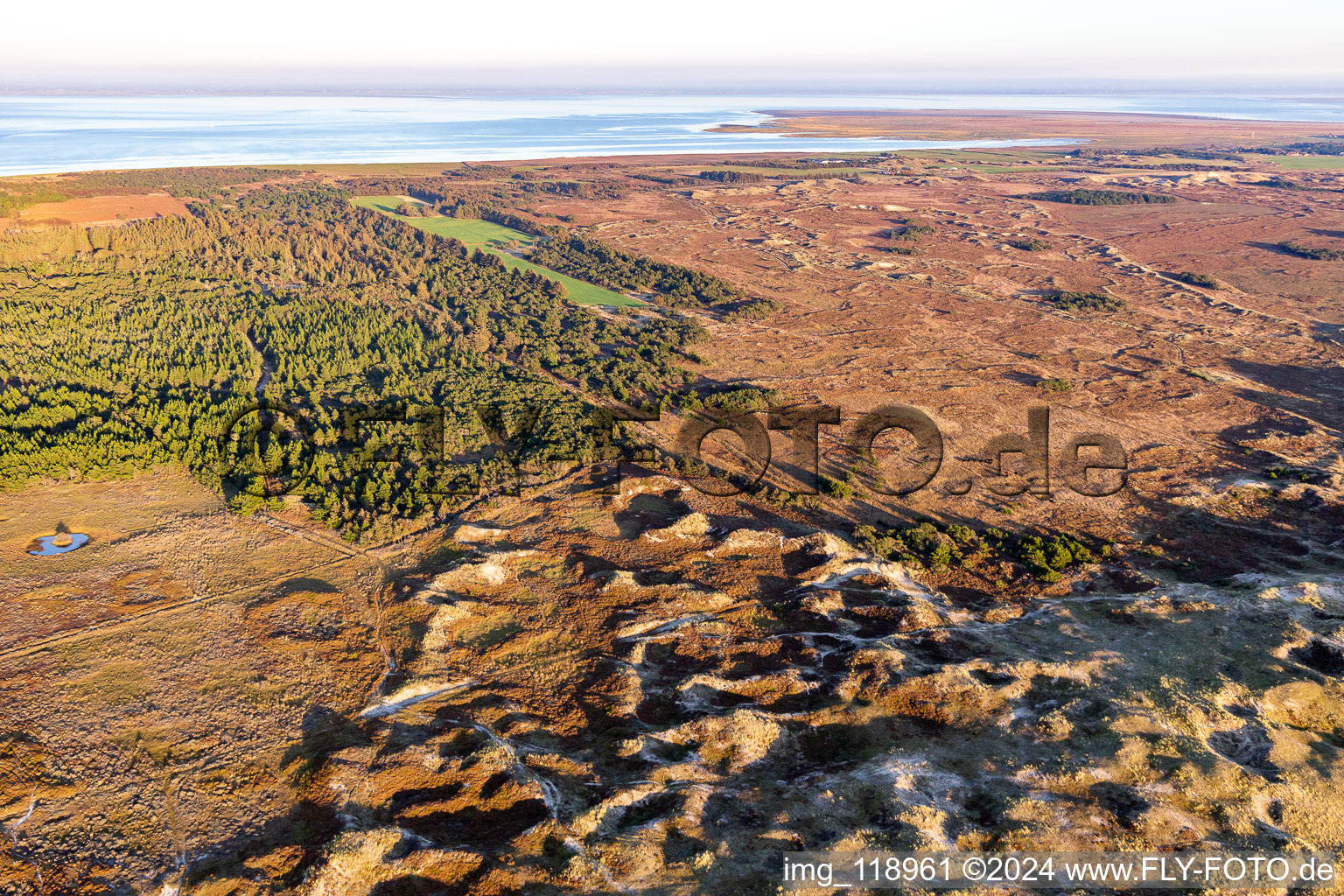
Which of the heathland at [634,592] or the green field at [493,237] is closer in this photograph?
the heathland at [634,592]

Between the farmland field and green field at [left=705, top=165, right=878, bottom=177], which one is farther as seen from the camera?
the farmland field

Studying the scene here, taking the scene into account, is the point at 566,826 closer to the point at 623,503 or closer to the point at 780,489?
the point at 623,503

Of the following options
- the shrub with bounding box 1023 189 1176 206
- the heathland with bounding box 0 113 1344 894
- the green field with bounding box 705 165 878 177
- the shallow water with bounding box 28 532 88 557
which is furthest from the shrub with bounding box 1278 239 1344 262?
the shallow water with bounding box 28 532 88 557

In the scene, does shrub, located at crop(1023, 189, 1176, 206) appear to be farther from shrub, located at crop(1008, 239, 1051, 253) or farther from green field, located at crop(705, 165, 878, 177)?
green field, located at crop(705, 165, 878, 177)

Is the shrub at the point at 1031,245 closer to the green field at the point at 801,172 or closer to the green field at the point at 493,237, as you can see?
the green field at the point at 493,237

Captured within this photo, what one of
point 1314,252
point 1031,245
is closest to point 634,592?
point 1031,245

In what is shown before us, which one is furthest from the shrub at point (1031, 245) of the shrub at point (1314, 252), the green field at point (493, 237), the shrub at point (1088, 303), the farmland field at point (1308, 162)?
the farmland field at point (1308, 162)

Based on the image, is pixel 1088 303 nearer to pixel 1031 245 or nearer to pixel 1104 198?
pixel 1031 245
